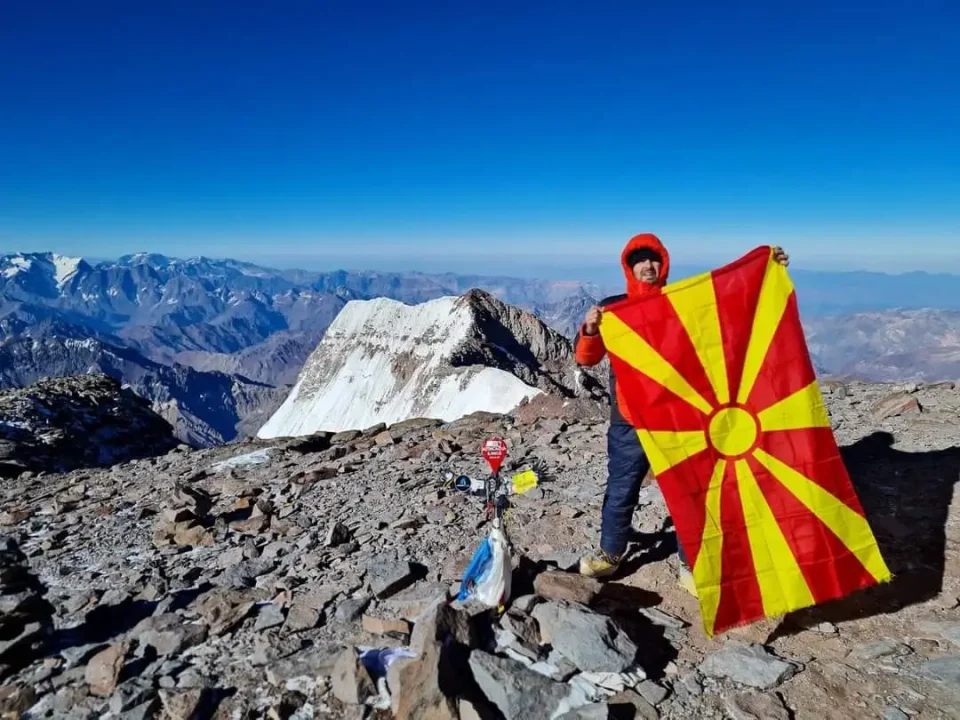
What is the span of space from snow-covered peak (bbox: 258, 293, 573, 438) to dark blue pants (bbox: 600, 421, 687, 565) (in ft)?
119

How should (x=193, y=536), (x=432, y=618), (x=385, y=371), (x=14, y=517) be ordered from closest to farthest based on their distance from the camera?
(x=432, y=618)
(x=193, y=536)
(x=14, y=517)
(x=385, y=371)

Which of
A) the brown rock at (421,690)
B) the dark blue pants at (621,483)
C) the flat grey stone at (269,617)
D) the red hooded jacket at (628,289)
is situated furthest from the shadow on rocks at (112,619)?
the red hooded jacket at (628,289)

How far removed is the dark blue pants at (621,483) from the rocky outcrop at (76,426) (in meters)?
25.6

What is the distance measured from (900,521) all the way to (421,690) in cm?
595

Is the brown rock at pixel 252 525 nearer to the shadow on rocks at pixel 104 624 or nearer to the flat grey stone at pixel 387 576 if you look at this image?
the shadow on rocks at pixel 104 624

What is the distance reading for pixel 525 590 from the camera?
214 inches

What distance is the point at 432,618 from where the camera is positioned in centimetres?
447

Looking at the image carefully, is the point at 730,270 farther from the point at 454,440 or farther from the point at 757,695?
the point at 454,440

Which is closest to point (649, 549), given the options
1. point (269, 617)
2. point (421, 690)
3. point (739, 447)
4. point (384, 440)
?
point (739, 447)

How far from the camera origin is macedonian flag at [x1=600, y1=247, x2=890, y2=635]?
4594mm

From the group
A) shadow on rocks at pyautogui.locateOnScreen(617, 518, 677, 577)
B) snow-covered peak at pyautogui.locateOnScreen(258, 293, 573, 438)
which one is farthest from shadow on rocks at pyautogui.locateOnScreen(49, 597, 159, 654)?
snow-covered peak at pyautogui.locateOnScreen(258, 293, 573, 438)

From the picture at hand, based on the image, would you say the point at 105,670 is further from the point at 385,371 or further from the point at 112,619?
the point at 385,371

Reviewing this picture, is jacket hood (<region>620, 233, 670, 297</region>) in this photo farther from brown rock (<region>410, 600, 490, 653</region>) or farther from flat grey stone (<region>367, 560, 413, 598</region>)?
flat grey stone (<region>367, 560, 413, 598</region>)

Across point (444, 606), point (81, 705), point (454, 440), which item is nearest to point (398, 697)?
point (444, 606)
